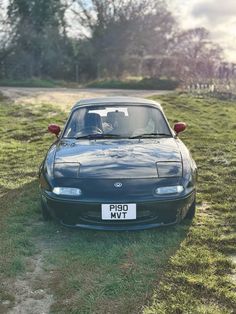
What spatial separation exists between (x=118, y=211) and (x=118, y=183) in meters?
0.27

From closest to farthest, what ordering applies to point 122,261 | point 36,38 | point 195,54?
point 122,261
point 36,38
point 195,54

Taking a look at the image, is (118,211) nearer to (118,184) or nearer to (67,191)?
(118,184)

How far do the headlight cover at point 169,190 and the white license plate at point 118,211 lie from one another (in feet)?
0.92

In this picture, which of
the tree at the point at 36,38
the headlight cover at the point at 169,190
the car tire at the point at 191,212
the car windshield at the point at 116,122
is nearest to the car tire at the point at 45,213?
the car windshield at the point at 116,122

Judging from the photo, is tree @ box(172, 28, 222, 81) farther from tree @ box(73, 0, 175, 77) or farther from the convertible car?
the convertible car

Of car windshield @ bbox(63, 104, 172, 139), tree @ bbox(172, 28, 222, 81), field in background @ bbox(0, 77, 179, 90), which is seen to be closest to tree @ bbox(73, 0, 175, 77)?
Result: tree @ bbox(172, 28, 222, 81)

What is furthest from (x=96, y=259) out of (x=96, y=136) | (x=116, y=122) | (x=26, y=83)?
(x=26, y=83)

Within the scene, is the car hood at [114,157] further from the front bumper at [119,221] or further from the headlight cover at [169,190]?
the front bumper at [119,221]

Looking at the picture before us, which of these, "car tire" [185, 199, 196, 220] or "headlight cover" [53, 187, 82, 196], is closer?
"headlight cover" [53, 187, 82, 196]

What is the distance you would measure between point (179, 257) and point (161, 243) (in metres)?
0.35

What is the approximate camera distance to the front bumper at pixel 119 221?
163 inches

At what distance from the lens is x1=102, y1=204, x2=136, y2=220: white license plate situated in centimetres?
411

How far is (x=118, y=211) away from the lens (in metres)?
4.11

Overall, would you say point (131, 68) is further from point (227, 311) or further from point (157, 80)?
point (227, 311)
